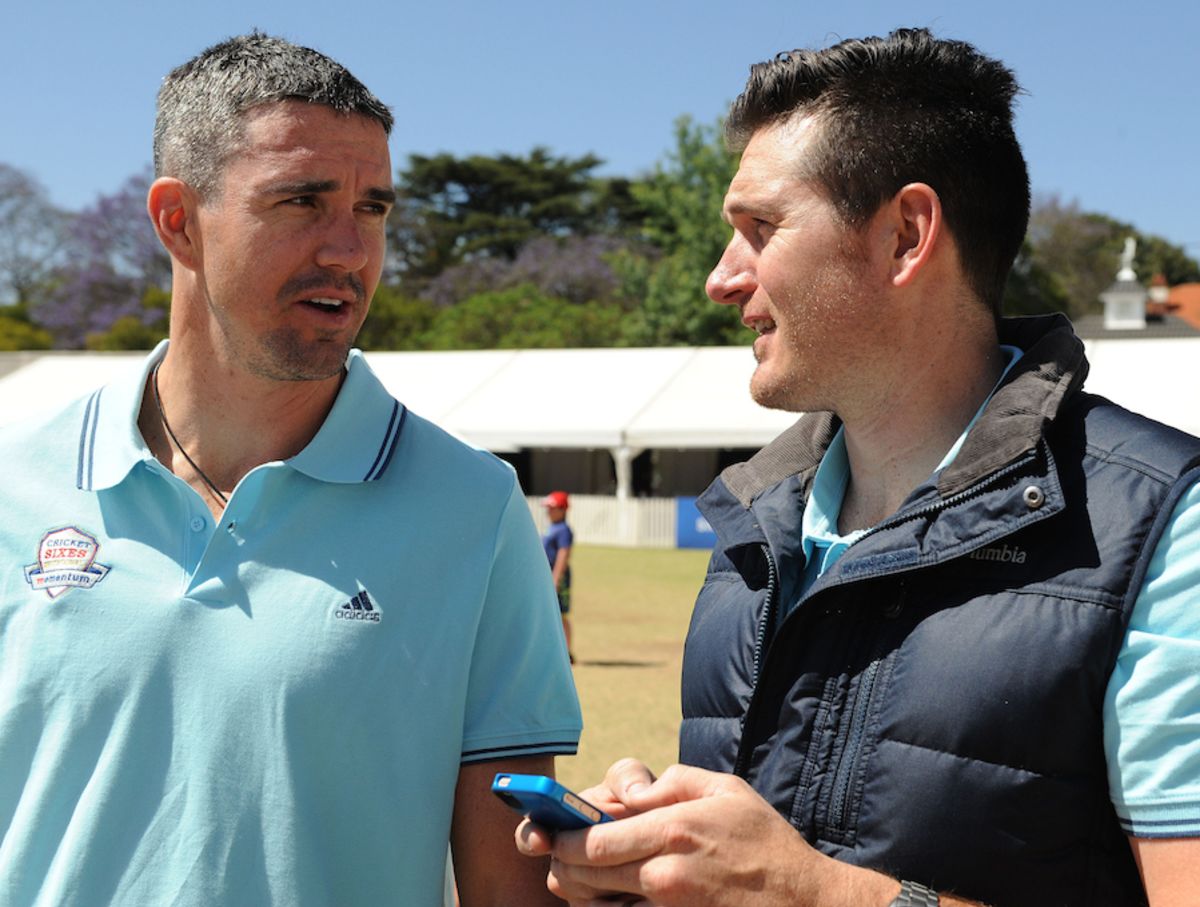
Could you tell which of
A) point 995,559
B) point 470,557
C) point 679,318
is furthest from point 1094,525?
point 679,318

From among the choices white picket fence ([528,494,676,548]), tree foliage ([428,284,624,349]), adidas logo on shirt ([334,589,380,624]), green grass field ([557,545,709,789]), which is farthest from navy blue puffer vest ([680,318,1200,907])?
tree foliage ([428,284,624,349])

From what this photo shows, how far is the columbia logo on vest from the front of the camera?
2.07 meters

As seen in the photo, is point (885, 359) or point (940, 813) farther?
point (885, 359)

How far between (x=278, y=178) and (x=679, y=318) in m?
43.1

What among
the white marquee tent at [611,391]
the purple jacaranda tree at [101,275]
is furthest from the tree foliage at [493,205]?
the white marquee tent at [611,391]

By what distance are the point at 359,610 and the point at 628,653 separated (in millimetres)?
12863

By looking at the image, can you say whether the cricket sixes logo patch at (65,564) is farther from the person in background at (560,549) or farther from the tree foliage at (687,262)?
the tree foliage at (687,262)

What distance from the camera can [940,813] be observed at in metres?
2.00

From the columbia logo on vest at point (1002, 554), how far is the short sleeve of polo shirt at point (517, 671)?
2.85 feet

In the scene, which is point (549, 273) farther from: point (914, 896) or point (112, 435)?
point (914, 896)

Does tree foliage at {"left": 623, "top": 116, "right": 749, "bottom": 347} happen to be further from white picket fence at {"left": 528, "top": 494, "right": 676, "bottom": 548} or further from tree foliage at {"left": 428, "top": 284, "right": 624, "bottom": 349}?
white picket fence at {"left": 528, "top": 494, "right": 676, "bottom": 548}

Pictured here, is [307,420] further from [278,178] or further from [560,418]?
[560,418]

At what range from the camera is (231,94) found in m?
2.65

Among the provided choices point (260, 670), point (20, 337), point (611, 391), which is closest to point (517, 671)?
point (260, 670)
